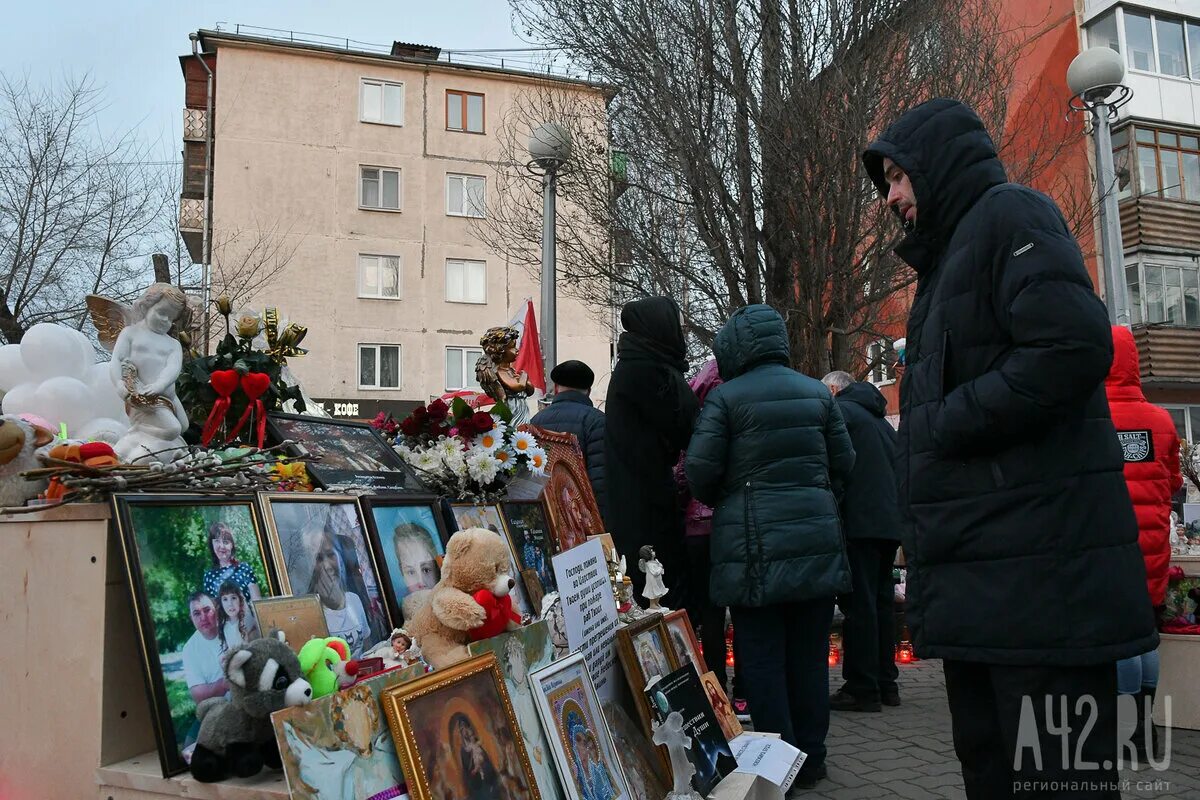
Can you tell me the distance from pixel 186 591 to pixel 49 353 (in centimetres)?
128

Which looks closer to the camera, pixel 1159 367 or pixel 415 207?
pixel 1159 367

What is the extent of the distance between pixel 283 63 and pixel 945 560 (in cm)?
2542

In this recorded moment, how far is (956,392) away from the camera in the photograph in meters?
2.03

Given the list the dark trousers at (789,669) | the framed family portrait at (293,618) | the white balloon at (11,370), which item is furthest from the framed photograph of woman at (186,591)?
the dark trousers at (789,669)

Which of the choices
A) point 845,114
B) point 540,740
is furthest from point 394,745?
point 845,114

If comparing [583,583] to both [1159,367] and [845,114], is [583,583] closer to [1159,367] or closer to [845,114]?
[845,114]

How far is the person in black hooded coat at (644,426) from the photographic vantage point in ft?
13.0

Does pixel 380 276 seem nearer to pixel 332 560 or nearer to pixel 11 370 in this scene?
pixel 11 370

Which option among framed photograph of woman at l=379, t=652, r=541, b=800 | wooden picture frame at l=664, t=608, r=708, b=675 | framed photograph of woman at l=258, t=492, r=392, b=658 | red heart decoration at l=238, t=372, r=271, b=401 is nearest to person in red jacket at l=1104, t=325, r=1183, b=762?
wooden picture frame at l=664, t=608, r=708, b=675

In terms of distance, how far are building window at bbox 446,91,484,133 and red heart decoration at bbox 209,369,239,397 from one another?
23.7 metres

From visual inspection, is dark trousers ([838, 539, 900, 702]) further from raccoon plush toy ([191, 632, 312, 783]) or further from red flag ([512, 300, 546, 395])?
raccoon plush toy ([191, 632, 312, 783])

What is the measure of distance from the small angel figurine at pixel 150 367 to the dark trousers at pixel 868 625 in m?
3.57

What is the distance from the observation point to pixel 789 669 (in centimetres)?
364

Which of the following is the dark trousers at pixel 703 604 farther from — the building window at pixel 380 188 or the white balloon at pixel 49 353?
the building window at pixel 380 188
